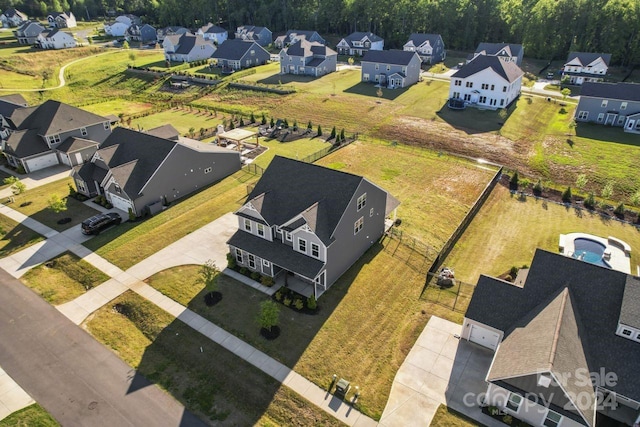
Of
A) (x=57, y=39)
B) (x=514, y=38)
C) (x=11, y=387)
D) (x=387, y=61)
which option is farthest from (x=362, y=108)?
(x=57, y=39)

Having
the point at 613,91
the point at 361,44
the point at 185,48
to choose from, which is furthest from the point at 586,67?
the point at 185,48

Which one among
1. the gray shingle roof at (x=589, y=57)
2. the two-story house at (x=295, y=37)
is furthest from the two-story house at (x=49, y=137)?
the gray shingle roof at (x=589, y=57)

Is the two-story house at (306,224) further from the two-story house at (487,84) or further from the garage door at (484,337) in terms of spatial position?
the two-story house at (487,84)

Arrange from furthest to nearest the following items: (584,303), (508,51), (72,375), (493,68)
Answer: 1. (508,51)
2. (493,68)
3. (72,375)
4. (584,303)

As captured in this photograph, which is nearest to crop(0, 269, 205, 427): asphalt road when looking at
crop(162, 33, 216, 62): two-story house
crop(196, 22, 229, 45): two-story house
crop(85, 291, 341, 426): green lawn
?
crop(85, 291, 341, 426): green lawn

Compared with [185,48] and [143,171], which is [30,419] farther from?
[185,48]
